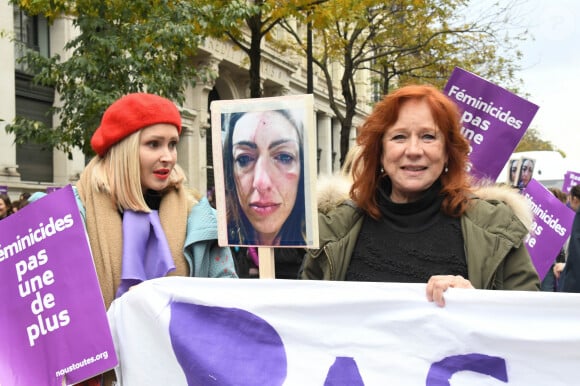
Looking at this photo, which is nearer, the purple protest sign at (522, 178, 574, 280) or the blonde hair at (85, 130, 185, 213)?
the blonde hair at (85, 130, 185, 213)

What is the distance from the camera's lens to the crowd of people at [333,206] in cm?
228

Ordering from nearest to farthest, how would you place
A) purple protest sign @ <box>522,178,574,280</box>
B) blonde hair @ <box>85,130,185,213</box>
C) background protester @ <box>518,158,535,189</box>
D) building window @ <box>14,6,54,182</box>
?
blonde hair @ <box>85,130,185,213</box>
purple protest sign @ <box>522,178,574,280</box>
background protester @ <box>518,158,535,189</box>
building window @ <box>14,6,54,182</box>

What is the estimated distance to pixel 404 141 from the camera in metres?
2.39

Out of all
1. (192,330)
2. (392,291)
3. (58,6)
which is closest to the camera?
(392,291)

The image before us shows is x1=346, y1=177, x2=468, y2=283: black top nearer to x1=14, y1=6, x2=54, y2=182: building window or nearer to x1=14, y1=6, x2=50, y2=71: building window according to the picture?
x1=14, y1=6, x2=54, y2=182: building window

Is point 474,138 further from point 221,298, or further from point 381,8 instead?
point 381,8

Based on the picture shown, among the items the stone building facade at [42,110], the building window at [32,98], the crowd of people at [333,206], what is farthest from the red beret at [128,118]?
the building window at [32,98]

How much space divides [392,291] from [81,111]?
694cm

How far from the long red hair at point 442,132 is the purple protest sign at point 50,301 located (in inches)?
40.0

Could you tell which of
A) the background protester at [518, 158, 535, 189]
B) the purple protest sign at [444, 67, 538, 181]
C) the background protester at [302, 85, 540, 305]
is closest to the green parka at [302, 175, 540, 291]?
the background protester at [302, 85, 540, 305]

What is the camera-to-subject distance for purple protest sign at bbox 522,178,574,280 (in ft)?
17.5

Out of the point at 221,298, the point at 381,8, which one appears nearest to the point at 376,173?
the point at 221,298

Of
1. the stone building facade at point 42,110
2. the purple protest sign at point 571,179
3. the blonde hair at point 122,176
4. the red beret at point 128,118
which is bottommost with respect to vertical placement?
the purple protest sign at point 571,179

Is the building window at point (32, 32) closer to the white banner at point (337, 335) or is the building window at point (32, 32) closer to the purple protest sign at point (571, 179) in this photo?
the purple protest sign at point (571, 179)
